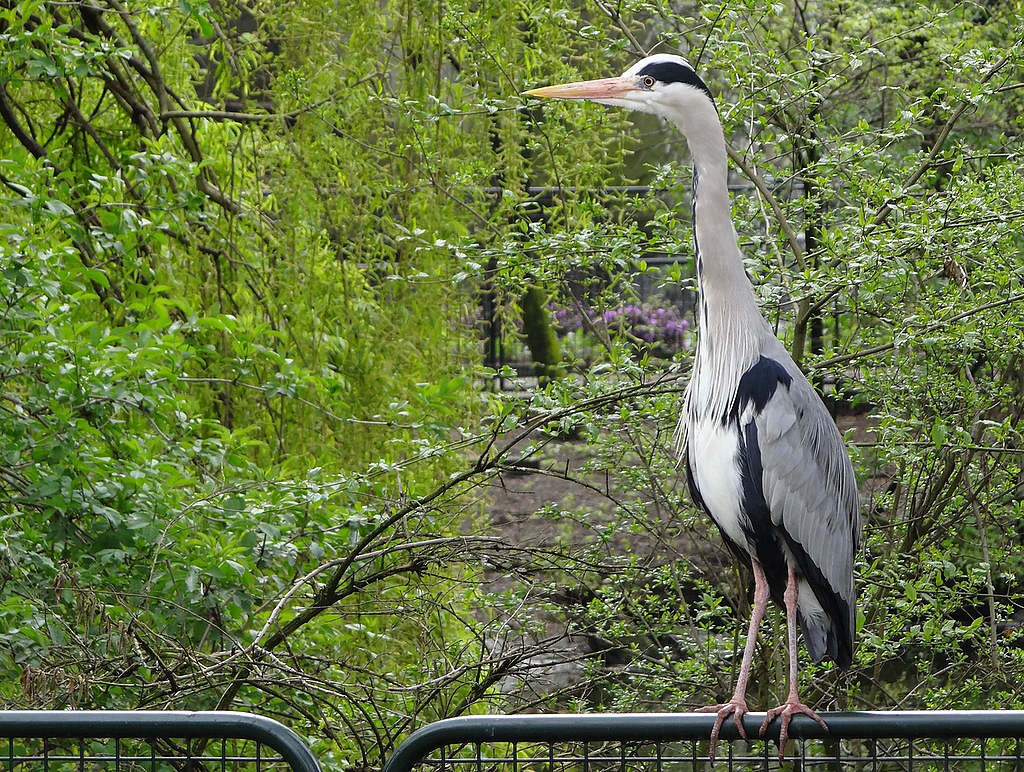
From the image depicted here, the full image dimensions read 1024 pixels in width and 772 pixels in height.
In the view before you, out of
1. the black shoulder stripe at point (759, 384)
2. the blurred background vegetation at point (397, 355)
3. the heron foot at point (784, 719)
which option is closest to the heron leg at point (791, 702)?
the heron foot at point (784, 719)

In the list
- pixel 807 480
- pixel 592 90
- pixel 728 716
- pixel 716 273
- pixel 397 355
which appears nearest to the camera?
pixel 728 716

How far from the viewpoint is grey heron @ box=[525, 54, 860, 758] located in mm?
3043

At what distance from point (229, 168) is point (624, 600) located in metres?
2.32

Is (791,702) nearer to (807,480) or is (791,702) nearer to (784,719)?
(784,719)

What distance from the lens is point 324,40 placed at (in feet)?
15.7

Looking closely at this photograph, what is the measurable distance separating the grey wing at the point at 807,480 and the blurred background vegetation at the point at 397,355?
2.21 feet

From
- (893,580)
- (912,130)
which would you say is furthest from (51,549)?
(912,130)

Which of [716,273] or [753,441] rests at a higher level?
[716,273]

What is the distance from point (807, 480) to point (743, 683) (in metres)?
0.57

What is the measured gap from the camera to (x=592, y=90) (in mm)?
3350

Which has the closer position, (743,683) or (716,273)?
(743,683)

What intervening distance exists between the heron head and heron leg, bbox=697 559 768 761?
1240mm

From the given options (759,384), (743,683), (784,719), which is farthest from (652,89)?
(784,719)

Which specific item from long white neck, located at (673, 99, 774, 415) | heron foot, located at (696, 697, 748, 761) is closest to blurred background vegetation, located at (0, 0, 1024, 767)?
long white neck, located at (673, 99, 774, 415)
